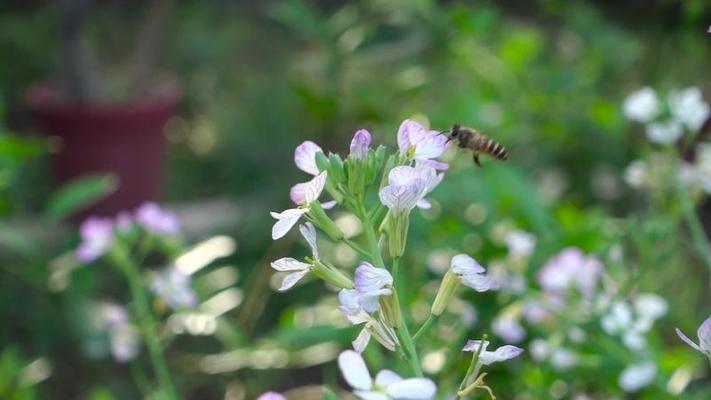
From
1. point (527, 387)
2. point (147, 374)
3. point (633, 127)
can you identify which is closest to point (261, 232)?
point (147, 374)

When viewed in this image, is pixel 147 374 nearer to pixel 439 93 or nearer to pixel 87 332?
pixel 87 332

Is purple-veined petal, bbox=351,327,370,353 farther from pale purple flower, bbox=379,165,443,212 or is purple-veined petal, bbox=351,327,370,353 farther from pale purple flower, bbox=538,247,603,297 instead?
pale purple flower, bbox=538,247,603,297

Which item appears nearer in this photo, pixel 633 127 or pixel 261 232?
pixel 261 232

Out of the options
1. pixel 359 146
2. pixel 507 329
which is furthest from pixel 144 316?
pixel 359 146

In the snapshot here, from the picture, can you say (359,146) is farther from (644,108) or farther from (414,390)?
(644,108)

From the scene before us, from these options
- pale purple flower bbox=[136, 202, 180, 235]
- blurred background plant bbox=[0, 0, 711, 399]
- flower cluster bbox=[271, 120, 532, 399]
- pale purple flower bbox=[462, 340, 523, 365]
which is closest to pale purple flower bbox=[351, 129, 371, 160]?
flower cluster bbox=[271, 120, 532, 399]

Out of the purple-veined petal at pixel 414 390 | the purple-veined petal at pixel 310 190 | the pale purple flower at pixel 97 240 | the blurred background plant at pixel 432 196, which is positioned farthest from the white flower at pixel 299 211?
the pale purple flower at pixel 97 240

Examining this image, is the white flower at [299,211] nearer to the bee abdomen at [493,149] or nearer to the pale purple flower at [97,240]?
the bee abdomen at [493,149]

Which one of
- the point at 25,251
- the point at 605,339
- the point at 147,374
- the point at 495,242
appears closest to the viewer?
the point at 605,339
